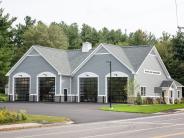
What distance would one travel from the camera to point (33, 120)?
3088 cm

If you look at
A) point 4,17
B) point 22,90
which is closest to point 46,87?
point 22,90

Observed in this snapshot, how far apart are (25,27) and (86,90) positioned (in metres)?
60.7

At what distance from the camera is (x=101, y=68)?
221ft

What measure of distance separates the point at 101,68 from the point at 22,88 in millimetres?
12469

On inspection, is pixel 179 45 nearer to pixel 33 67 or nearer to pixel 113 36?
pixel 33 67

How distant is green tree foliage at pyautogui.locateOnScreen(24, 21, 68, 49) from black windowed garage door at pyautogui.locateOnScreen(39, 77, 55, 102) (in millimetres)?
36780

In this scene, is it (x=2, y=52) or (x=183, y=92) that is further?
(x=183, y=92)

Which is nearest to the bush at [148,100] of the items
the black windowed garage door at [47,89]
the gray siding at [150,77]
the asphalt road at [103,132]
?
the gray siding at [150,77]

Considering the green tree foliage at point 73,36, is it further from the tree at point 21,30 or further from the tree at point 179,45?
the tree at point 179,45

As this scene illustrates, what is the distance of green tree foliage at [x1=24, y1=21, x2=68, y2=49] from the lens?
107m

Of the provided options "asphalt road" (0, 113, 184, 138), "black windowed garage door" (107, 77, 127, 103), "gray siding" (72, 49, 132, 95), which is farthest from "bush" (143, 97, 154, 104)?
"asphalt road" (0, 113, 184, 138)

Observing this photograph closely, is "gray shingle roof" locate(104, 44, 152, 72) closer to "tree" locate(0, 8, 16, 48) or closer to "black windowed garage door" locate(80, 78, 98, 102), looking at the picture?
"black windowed garage door" locate(80, 78, 98, 102)

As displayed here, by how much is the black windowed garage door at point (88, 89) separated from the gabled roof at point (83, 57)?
2.31 metres

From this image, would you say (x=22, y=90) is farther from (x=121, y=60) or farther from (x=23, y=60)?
(x=121, y=60)
